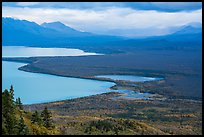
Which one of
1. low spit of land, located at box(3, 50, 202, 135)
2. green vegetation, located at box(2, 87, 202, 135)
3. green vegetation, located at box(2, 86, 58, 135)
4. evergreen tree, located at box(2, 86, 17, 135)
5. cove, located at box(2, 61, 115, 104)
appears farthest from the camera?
cove, located at box(2, 61, 115, 104)

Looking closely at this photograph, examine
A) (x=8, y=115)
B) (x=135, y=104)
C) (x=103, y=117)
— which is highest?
(x=8, y=115)

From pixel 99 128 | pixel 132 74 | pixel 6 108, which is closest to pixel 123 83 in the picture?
pixel 132 74

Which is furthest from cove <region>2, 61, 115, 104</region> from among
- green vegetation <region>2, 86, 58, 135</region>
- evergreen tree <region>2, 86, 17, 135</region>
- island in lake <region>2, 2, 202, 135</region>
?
evergreen tree <region>2, 86, 17, 135</region>

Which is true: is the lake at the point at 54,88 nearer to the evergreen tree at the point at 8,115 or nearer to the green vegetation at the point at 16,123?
the green vegetation at the point at 16,123

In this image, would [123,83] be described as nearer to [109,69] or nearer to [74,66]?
[109,69]

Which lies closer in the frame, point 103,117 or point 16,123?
point 16,123

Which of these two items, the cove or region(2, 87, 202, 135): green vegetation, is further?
the cove

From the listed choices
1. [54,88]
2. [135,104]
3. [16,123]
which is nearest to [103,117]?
[135,104]

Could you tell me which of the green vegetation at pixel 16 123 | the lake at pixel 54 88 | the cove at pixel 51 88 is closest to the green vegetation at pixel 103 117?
the green vegetation at pixel 16 123

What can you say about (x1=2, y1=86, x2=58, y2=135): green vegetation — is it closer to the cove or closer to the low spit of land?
the low spit of land

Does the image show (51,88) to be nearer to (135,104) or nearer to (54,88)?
(54,88)
